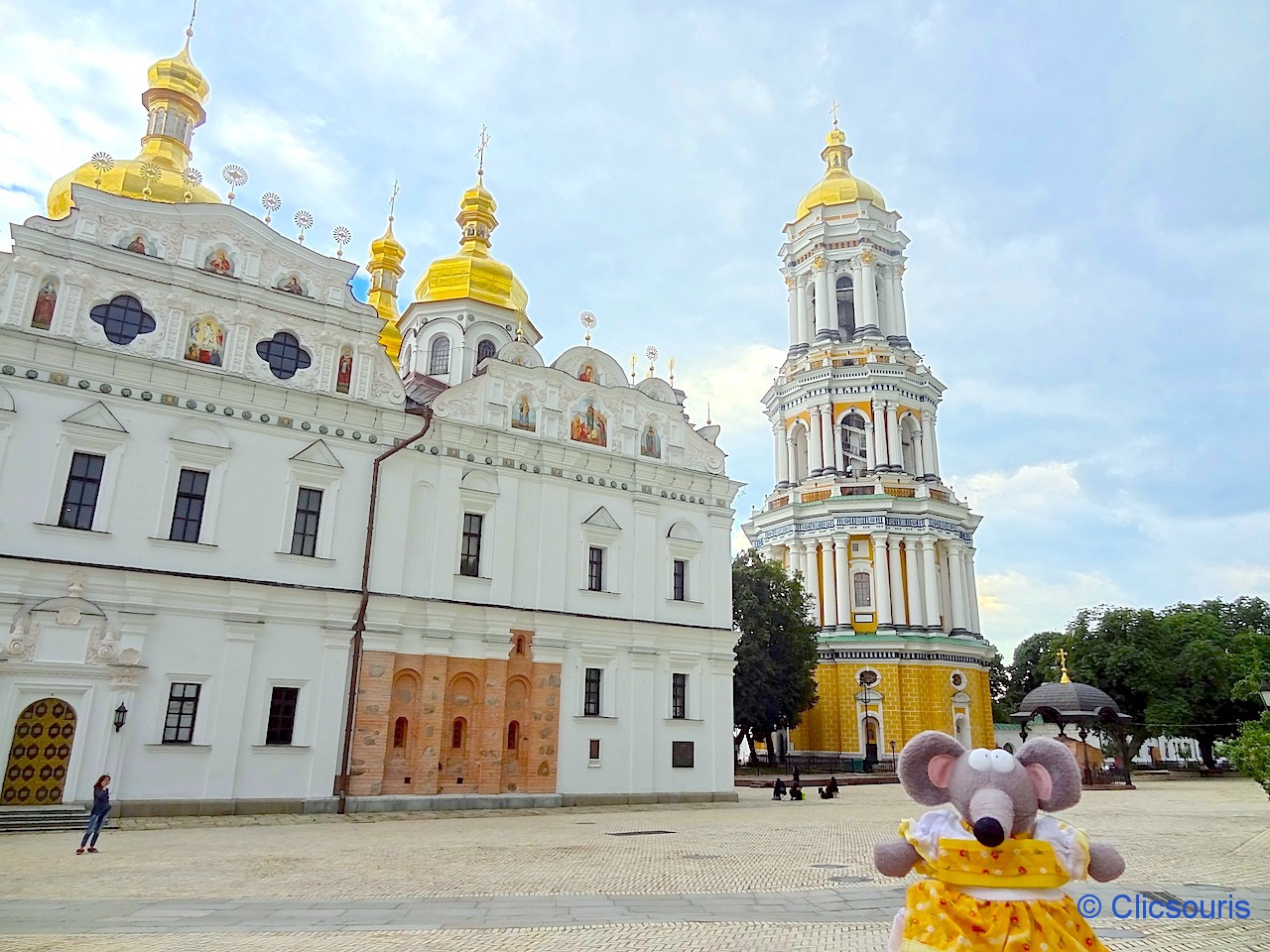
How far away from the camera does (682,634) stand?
2538 cm

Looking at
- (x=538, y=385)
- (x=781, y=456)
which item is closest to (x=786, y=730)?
(x=781, y=456)

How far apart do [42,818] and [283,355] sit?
10.8m

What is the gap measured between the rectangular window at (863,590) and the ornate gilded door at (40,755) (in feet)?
114

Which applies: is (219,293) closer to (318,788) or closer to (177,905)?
(318,788)

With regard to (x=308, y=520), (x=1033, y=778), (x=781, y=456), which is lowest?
(x=1033, y=778)

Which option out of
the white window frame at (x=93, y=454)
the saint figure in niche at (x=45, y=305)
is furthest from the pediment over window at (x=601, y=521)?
the saint figure in niche at (x=45, y=305)

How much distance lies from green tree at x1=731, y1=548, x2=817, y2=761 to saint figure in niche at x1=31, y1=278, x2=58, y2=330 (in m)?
24.7

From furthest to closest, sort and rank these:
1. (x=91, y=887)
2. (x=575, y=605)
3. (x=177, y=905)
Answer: (x=575, y=605) → (x=91, y=887) → (x=177, y=905)

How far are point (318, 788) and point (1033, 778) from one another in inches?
702

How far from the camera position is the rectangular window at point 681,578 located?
1030 inches

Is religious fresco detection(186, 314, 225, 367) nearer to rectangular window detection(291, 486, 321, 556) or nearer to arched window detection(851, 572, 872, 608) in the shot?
rectangular window detection(291, 486, 321, 556)

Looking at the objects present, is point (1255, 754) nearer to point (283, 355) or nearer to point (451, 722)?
point (451, 722)

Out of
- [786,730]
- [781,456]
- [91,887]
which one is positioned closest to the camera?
[91,887]

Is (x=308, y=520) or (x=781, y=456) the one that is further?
(x=781, y=456)
